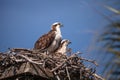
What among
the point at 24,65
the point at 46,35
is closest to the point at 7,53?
the point at 24,65

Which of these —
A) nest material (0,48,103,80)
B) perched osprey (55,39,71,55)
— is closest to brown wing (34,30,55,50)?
perched osprey (55,39,71,55)

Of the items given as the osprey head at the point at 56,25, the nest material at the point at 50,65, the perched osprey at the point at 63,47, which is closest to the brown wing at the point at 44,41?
the perched osprey at the point at 63,47

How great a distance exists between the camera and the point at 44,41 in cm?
779

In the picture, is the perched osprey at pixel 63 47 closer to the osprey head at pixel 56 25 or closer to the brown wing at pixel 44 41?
the brown wing at pixel 44 41

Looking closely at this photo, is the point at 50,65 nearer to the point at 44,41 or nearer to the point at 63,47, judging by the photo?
the point at 44,41

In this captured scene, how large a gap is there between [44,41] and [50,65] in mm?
2411

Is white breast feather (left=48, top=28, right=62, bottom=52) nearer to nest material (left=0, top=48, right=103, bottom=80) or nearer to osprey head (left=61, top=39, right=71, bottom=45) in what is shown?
osprey head (left=61, top=39, right=71, bottom=45)

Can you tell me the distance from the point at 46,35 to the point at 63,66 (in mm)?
2722

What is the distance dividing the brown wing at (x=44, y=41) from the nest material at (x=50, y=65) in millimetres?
1699

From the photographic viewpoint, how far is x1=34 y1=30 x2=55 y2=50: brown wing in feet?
25.3

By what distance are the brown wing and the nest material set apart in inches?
66.9

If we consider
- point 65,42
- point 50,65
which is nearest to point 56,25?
point 65,42

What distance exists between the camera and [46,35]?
8.01m

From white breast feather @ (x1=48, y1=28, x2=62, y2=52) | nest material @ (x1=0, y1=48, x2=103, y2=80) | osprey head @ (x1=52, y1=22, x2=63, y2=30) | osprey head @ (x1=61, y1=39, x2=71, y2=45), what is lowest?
nest material @ (x1=0, y1=48, x2=103, y2=80)
